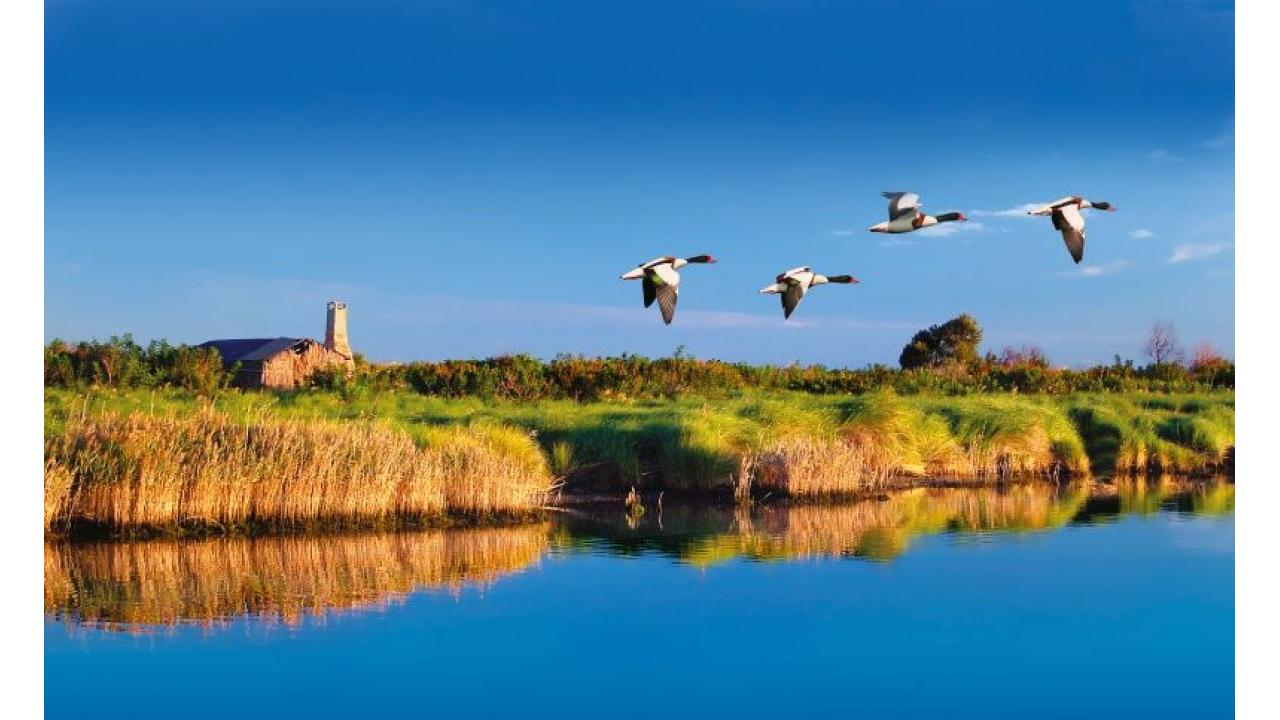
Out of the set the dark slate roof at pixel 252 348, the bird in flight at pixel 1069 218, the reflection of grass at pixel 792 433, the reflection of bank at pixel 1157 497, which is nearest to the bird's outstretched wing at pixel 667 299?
the bird in flight at pixel 1069 218

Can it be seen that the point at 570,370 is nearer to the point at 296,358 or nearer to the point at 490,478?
the point at 296,358

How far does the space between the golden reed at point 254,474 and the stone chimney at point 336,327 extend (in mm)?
25801

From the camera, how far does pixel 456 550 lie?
1606 centimetres

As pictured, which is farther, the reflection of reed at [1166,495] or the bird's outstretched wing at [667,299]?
the reflection of reed at [1166,495]

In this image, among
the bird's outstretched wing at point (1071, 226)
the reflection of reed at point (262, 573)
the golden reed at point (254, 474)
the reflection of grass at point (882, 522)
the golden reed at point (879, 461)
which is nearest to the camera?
the bird's outstretched wing at point (1071, 226)

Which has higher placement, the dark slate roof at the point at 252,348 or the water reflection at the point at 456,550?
the dark slate roof at the point at 252,348

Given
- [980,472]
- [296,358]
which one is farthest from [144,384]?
[980,472]

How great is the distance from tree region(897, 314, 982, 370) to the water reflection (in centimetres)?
2381

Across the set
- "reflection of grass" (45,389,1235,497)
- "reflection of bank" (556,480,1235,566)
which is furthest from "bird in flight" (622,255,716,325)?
"reflection of grass" (45,389,1235,497)

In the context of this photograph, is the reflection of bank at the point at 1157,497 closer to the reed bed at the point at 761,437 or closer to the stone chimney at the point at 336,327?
the reed bed at the point at 761,437

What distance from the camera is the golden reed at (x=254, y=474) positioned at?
50.4 ft

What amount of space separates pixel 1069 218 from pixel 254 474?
36.5 ft

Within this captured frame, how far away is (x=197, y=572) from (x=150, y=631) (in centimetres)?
227

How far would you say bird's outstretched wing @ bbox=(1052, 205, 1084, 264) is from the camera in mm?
8023
